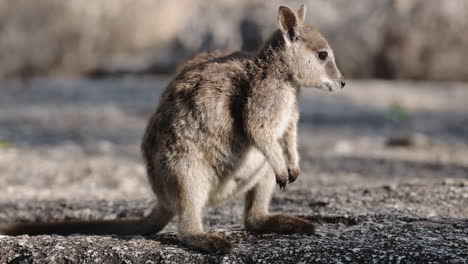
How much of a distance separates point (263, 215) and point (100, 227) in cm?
111

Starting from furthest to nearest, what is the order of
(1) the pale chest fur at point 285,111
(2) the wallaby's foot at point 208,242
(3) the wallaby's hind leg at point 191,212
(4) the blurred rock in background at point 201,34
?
(4) the blurred rock in background at point 201,34, (1) the pale chest fur at point 285,111, (3) the wallaby's hind leg at point 191,212, (2) the wallaby's foot at point 208,242

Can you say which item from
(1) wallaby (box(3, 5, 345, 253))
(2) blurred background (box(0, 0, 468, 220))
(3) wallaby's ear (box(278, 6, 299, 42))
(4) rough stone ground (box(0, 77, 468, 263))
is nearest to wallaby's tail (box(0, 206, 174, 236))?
(1) wallaby (box(3, 5, 345, 253))

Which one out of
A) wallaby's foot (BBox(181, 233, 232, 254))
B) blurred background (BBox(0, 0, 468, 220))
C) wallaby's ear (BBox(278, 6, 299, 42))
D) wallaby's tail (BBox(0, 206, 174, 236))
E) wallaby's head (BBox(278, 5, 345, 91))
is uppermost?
blurred background (BBox(0, 0, 468, 220))

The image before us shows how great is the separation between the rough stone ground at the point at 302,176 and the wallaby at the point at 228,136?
21cm

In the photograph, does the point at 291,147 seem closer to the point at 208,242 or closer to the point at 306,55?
the point at 306,55

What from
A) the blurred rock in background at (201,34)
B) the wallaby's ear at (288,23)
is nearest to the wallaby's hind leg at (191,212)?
the wallaby's ear at (288,23)

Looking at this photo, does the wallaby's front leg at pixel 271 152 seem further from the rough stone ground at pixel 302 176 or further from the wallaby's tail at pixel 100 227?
the wallaby's tail at pixel 100 227

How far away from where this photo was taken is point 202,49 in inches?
515

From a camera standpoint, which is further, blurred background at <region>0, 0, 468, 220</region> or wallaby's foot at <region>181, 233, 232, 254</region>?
blurred background at <region>0, 0, 468, 220</region>

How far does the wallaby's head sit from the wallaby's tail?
4.32ft

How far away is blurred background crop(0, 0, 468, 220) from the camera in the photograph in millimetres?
10664

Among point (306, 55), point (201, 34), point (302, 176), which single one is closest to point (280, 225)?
point (306, 55)

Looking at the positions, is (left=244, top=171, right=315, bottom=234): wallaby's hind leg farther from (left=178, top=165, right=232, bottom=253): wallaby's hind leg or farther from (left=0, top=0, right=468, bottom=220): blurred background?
(left=0, top=0, right=468, bottom=220): blurred background

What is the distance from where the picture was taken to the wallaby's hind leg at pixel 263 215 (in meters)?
4.73
